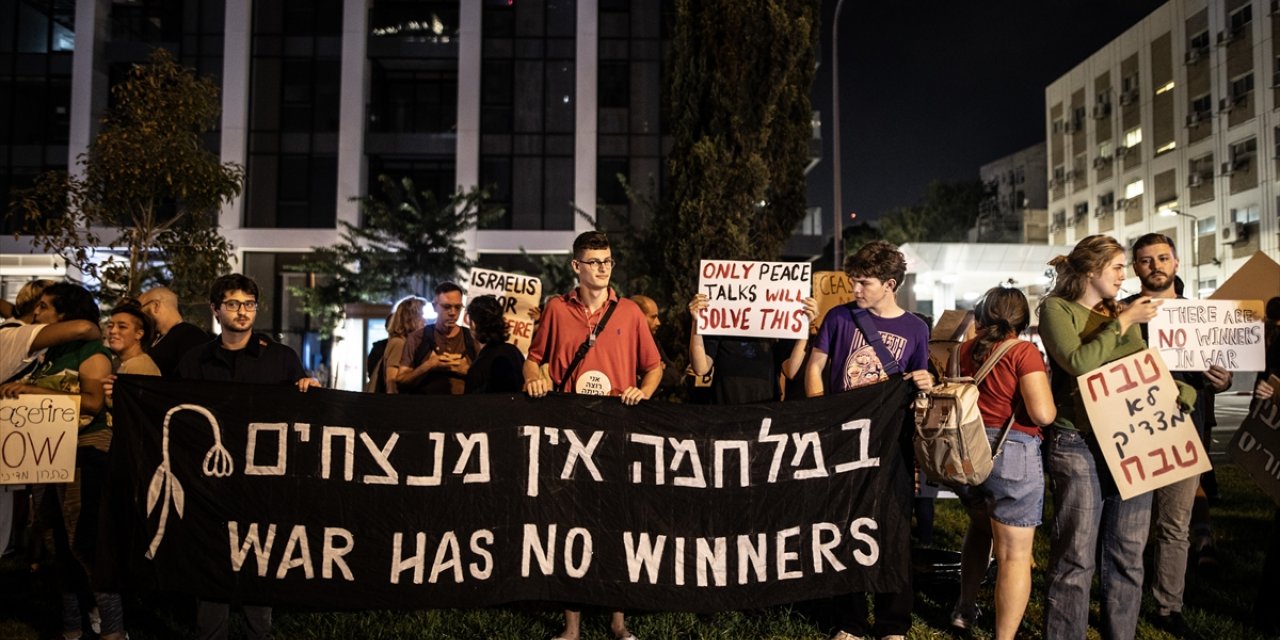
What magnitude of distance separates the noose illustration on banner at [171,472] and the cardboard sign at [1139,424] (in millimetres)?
4296

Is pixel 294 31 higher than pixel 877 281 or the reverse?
higher

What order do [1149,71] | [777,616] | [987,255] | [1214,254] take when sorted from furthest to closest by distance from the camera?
[1149,71] < [1214,254] < [987,255] < [777,616]

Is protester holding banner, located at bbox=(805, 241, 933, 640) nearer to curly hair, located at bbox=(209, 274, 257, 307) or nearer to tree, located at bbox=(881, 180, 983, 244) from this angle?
curly hair, located at bbox=(209, 274, 257, 307)

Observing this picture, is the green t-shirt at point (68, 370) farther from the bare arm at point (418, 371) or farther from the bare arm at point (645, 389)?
the bare arm at point (645, 389)

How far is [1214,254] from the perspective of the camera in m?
42.9

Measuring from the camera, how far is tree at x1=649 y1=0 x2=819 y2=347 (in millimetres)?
12961

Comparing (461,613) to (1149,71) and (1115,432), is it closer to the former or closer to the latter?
(1115,432)

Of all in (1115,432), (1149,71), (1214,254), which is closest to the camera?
(1115,432)

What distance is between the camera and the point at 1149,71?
161ft

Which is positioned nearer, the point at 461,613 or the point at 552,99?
the point at 461,613

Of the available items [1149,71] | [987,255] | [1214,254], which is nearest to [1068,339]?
[987,255]

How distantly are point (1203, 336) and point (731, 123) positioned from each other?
882 cm

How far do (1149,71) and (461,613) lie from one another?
55.4m

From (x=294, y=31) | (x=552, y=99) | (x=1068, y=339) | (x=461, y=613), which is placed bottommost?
(x=461, y=613)
